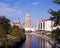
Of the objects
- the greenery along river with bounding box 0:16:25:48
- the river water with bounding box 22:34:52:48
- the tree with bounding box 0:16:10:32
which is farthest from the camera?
the tree with bounding box 0:16:10:32

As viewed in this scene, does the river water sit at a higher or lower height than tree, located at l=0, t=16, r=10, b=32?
lower

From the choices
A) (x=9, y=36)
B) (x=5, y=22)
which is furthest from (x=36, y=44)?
(x=5, y=22)

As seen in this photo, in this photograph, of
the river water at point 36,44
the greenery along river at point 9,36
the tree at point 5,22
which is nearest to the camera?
the greenery along river at point 9,36

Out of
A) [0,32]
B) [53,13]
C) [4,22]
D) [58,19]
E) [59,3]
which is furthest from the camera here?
[4,22]

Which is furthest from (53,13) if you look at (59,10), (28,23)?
(28,23)

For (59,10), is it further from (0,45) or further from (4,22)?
(4,22)

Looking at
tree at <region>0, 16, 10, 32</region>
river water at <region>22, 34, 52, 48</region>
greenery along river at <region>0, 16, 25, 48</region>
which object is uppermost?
tree at <region>0, 16, 10, 32</region>

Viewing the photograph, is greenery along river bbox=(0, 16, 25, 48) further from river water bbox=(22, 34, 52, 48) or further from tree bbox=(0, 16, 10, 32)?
river water bbox=(22, 34, 52, 48)

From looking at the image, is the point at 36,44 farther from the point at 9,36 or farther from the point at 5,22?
the point at 5,22

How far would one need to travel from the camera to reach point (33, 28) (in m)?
174

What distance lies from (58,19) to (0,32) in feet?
38.0

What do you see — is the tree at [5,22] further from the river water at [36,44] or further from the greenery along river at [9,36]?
the river water at [36,44]

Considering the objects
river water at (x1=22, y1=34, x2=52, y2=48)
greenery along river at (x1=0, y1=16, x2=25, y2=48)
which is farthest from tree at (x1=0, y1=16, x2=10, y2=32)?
river water at (x1=22, y1=34, x2=52, y2=48)

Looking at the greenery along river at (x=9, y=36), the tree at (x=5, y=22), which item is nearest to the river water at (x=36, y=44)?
the greenery along river at (x=9, y=36)
